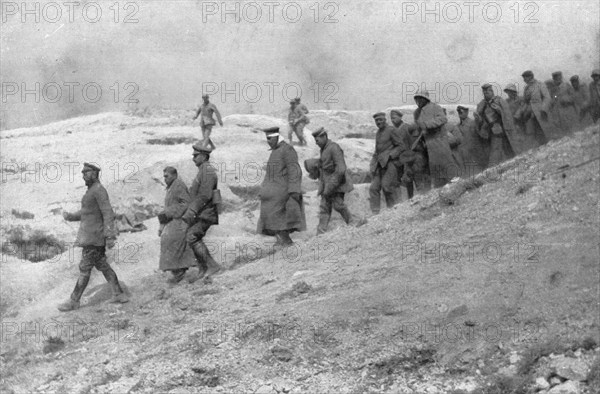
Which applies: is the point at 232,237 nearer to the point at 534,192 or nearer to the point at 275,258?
the point at 275,258

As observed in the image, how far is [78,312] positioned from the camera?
36.0ft

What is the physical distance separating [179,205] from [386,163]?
3.33 m

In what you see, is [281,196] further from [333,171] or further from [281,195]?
[333,171]

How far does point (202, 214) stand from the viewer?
1145 centimetres

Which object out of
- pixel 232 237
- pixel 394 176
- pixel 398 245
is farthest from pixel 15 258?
pixel 398 245

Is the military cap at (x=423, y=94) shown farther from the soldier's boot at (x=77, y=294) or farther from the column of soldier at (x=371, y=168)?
the soldier's boot at (x=77, y=294)

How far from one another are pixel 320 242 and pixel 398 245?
1.78 m

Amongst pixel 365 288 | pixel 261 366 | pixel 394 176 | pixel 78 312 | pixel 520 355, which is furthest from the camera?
Result: pixel 394 176

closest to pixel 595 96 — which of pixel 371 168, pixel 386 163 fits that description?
pixel 386 163

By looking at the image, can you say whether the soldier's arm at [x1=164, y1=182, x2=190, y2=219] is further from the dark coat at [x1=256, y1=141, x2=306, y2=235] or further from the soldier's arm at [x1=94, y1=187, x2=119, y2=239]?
the dark coat at [x1=256, y1=141, x2=306, y2=235]

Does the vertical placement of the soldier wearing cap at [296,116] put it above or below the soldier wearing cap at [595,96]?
below

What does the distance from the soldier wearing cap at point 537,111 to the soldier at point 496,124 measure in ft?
1.66

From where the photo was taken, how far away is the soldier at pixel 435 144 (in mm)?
12750

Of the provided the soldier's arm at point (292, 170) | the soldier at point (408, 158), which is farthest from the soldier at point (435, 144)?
the soldier's arm at point (292, 170)
